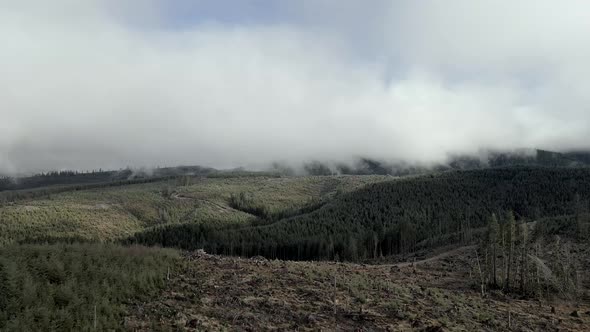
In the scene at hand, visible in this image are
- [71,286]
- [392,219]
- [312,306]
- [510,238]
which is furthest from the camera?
[392,219]

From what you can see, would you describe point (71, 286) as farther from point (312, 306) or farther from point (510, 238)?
point (510, 238)

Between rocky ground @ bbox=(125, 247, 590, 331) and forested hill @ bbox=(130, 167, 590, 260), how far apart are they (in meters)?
68.1

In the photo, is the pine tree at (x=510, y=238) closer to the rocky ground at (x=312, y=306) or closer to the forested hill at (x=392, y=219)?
the rocky ground at (x=312, y=306)

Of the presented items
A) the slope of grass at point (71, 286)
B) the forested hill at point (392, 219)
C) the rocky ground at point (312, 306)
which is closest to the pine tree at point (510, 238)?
the rocky ground at point (312, 306)

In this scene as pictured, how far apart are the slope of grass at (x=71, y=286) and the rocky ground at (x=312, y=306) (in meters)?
1.16

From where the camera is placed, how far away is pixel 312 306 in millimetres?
25438

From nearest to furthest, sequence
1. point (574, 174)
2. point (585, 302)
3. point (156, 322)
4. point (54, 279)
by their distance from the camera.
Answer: point (156, 322)
point (54, 279)
point (585, 302)
point (574, 174)

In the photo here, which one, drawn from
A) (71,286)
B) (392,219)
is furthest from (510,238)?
(392,219)

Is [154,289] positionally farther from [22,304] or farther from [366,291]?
[366,291]

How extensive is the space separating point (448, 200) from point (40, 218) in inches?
6194

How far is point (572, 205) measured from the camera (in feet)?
531

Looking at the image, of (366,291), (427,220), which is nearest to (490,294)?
(366,291)

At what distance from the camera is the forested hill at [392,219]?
116875 millimetres

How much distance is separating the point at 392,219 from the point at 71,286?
14173 centimetres
